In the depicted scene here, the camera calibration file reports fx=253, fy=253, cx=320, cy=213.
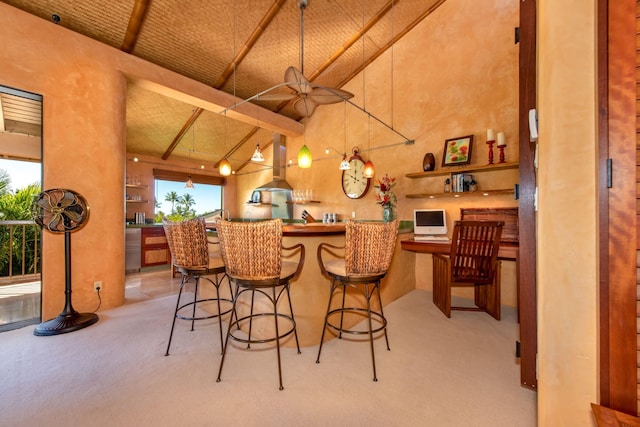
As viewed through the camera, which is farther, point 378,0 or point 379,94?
point 379,94

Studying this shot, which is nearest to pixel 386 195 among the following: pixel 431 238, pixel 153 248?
pixel 431 238

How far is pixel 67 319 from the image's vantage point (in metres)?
2.41

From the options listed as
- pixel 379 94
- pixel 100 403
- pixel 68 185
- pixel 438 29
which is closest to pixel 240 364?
pixel 100 403

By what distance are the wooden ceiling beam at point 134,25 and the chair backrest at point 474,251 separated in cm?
396

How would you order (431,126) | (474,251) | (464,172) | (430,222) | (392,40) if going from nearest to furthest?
(474,251) < (464,172) < (430,222) < (431,126) < (392,40)

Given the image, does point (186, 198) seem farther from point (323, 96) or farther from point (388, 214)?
point (388, 214)

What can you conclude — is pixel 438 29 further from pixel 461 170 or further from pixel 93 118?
pixel 93 118

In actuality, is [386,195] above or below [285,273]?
above

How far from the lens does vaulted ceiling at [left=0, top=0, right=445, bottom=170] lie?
2715 millimetres

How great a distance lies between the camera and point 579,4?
1.02 metres

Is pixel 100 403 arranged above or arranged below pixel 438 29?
below

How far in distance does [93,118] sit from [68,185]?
78 cm

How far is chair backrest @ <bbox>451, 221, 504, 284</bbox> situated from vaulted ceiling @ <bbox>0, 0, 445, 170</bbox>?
7.74 ft

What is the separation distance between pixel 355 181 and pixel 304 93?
89.3 inches
